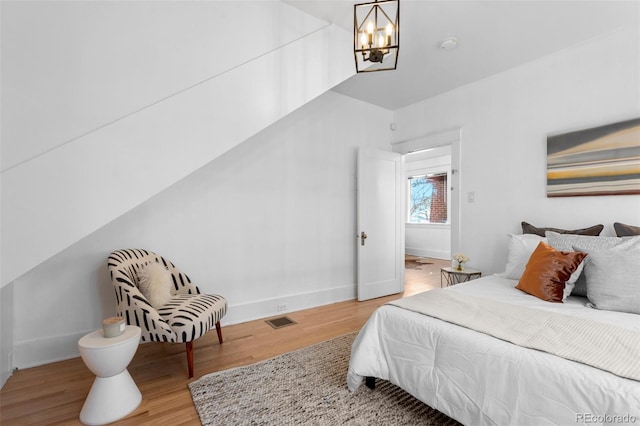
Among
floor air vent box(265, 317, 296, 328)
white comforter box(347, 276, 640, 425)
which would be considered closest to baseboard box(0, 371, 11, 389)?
floor air vent box(265, 317, 296, 328)

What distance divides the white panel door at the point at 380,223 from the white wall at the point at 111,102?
6.73 feet

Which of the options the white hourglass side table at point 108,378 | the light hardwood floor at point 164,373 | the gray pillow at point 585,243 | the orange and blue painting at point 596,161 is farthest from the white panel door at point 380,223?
the white hourglass side table at point 108,378

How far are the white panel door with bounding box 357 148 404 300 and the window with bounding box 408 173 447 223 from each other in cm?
361

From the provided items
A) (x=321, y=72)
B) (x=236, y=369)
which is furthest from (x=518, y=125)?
(x=236, y=369)

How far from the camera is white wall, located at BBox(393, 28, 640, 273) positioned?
8.42 ft

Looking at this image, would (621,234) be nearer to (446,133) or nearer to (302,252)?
(446,133)

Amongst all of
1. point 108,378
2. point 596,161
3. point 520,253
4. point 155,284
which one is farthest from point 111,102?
point 596,161

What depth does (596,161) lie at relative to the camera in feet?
8.68

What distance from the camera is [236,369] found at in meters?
2.20

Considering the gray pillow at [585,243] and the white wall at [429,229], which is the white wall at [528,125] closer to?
the gray pillow at [585,243]

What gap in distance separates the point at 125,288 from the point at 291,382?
1349mm

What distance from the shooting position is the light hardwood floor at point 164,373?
1.74 m

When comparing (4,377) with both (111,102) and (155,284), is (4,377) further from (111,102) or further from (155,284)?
(111,102)

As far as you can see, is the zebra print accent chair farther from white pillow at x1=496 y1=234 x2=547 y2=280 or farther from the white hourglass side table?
Answer: white pillow at x1=496 y1=234 x2=547 y2=280
